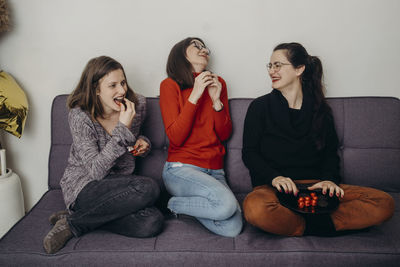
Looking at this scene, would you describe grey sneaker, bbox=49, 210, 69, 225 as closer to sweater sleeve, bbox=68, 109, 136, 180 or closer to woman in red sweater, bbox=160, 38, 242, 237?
sweater sleeve, bbox=68, 109, 136, 180

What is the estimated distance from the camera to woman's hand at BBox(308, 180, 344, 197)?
1512mm

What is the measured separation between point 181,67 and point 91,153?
67cm

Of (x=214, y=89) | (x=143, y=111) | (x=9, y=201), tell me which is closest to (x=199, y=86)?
(x=214, y=89)

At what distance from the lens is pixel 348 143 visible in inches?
73.2

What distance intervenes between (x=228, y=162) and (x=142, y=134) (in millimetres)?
512

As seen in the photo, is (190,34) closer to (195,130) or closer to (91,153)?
(195,130)

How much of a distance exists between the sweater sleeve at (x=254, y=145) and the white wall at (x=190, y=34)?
412mm

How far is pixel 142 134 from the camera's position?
1872 millimetres

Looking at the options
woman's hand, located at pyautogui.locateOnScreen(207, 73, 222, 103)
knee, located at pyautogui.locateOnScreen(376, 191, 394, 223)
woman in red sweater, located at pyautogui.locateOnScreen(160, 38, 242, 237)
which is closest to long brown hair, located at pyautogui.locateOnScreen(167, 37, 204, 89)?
woman in red sweater, located at pyautogui.locateOnScreen(160, 38, 242, 237)

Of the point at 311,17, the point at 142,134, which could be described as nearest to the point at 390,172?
the point at 311,17

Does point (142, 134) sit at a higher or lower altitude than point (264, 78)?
lower

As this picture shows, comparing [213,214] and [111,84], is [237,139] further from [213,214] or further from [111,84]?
[111,84]

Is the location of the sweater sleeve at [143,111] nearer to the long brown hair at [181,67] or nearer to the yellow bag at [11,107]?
the long brown hair at [181,67]

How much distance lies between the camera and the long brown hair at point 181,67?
1.80 metres
